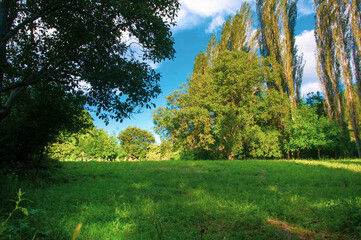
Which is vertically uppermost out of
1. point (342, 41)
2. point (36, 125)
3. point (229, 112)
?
point (342, 41)

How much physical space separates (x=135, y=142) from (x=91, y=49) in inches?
1821

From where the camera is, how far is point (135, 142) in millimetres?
51375

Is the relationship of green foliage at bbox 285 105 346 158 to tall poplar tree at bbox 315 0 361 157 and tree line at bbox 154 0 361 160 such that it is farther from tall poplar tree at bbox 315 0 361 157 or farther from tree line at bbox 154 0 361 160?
tall poplar tree at bbox 315 0 361 157

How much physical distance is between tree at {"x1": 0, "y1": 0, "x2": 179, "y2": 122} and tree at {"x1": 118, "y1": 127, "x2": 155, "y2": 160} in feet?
138

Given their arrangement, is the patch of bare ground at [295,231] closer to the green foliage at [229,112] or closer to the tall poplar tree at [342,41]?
the green foliage at [229,112]

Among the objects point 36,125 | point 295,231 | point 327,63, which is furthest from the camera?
point 327,63

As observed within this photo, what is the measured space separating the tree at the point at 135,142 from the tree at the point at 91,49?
1657 inches

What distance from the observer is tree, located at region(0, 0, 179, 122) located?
6367mm

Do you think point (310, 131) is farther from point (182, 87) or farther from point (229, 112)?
point (182, 87)

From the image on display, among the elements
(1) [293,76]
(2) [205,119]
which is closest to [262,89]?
(1) [293,76]

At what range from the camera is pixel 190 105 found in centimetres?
2269

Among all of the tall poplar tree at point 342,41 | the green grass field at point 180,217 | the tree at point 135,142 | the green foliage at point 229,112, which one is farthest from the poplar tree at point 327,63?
the tree at point 135,142

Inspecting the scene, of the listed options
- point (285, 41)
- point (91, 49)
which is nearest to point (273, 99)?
point (285, 41)

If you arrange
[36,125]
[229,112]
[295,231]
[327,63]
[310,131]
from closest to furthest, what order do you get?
1. [295,231]
2. [36,125]
3. [310,131]
4. [229,112]
5. [327,63]
